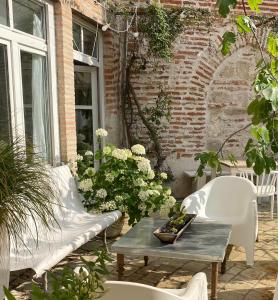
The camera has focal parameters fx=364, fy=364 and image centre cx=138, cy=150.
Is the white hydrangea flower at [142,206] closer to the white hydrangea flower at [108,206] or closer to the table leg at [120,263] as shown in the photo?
the white hydrangea flower at [108,206]

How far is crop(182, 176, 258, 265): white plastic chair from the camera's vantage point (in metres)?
3.51

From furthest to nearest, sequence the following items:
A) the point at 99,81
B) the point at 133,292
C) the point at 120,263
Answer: the point at 99,81 < the point at 120,263 < the point at 133,292

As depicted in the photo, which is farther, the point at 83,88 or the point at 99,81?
the point at 99,81

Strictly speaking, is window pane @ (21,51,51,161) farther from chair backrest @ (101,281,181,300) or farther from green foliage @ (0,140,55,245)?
chair backrest @ (101,281,181,300)

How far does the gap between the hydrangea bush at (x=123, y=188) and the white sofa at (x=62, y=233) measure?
0.15 meters

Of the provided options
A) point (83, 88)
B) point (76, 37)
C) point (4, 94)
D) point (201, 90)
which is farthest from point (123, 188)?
point (201, 90)

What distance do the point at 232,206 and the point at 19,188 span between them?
256 cm

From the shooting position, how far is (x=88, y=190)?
4.13 m

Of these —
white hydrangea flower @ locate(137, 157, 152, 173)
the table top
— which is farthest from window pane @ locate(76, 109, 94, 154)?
the table top

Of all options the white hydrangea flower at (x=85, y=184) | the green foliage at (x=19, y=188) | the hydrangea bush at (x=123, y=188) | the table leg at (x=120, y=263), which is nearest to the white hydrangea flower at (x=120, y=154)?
the hydrangea bush at (x=123, y=188)

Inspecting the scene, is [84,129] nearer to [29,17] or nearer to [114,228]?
[114,228]

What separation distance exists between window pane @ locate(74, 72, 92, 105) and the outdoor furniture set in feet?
6.51

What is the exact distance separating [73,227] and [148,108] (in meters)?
3.21

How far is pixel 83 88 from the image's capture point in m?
5.84
